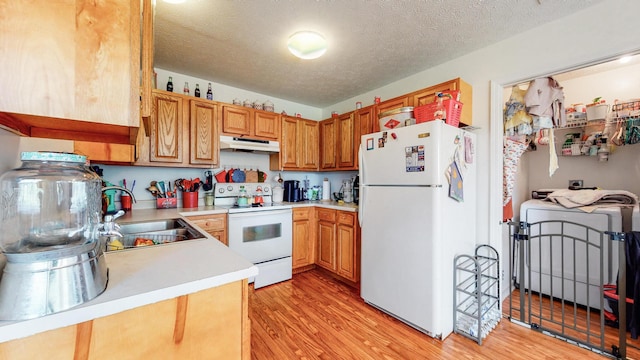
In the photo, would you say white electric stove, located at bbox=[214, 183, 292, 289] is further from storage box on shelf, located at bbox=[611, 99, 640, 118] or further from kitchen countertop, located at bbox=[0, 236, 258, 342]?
storage box on shelf, located at bbox=[611, 99, 640, 118]

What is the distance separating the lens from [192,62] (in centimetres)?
249

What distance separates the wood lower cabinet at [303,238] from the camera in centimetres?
301

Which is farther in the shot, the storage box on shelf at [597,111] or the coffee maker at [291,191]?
the coffee maker at [291,191]

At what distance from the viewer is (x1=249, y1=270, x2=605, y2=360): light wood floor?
64.5 inches

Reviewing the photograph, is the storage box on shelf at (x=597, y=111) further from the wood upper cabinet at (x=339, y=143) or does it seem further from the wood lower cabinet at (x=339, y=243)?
the wood lower cabinet at (x=339, y=243)

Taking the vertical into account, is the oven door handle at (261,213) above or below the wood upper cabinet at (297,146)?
below

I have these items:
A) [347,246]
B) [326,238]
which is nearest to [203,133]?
[326,238]

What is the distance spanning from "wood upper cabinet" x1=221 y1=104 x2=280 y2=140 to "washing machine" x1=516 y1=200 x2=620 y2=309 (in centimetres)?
284

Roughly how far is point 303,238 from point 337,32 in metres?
2.26

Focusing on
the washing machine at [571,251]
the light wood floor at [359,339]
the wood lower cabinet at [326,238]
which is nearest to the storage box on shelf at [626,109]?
the washing machine at [571,251]

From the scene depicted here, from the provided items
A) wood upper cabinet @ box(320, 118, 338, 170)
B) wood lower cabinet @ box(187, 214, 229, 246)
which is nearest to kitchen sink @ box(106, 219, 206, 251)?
wood lower cabinet @ box(187, 214, 229, 246)

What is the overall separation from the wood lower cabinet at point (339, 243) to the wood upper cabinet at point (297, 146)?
2.39 ft

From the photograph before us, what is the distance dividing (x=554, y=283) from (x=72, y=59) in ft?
11.6

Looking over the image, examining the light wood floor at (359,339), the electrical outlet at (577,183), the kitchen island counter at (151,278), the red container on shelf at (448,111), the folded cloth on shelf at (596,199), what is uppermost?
the red container on shelf at (448,111)
